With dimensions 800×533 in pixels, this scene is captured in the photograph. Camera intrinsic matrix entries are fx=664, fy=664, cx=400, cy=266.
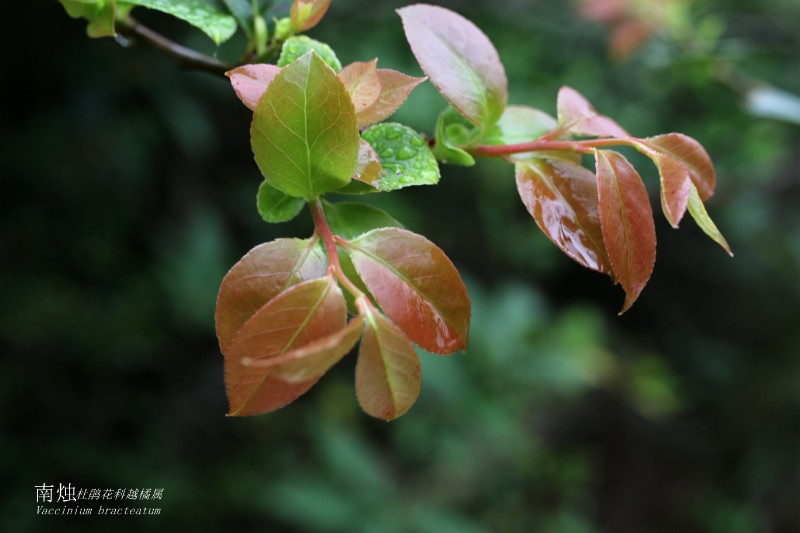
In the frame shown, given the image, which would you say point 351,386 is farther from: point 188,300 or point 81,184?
point 81,184

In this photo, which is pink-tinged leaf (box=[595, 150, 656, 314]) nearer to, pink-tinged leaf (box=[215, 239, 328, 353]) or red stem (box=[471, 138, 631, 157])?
red stem (box=[471, 138, 631, 157])

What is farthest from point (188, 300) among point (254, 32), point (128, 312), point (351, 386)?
point (254, 32)

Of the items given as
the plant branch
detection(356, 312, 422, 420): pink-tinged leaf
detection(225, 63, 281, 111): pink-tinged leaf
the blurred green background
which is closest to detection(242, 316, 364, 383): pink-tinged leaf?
detection(356, 312, 422, 420): pink-tinged leaf

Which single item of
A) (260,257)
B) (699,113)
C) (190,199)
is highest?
(260,257)

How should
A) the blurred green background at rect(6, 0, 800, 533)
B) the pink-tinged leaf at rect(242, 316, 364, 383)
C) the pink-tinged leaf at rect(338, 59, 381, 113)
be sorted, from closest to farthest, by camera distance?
the pink-tinged leaf at rect(242, 316, 364, 383), the pink-tinged leaf at rect(338, 59, 381, 113), the blurred green background at rect(6, 0, 800, 533)

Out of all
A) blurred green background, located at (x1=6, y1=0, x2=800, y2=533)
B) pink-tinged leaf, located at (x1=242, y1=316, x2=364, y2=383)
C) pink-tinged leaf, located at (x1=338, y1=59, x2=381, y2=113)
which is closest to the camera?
pink-tinged leaf, located at (x1=242, y1=316, x2=364, y2=383)

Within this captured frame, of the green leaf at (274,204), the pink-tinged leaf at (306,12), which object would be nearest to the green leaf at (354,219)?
the green leaf at (274,204)

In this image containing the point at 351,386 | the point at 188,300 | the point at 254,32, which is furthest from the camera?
the point at 351,386
